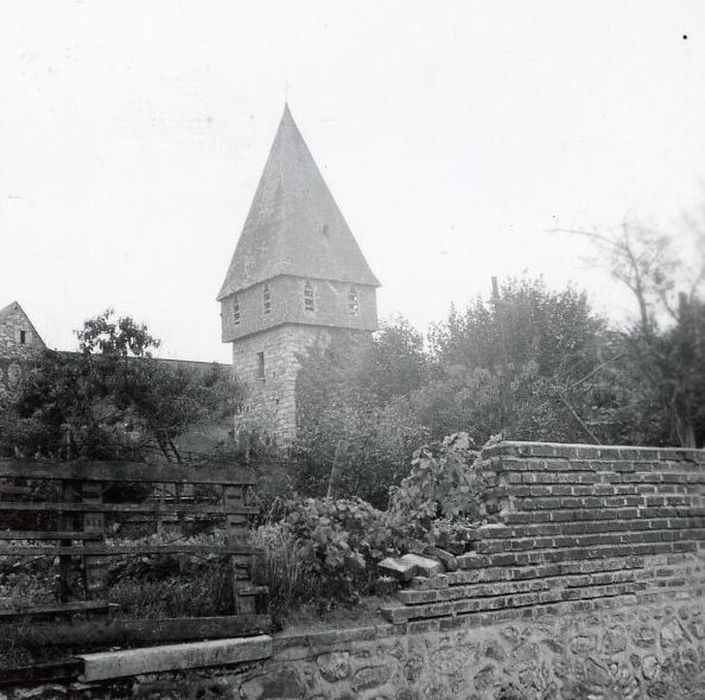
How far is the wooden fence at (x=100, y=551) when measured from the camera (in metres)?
3.74

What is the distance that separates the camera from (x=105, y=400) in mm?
21141

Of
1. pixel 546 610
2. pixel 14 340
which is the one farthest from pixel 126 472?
pixel 14 340

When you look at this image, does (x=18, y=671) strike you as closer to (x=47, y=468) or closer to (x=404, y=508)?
(x=47, y=468)

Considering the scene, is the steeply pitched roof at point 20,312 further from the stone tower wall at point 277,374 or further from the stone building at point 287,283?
the stone building at point 287,283

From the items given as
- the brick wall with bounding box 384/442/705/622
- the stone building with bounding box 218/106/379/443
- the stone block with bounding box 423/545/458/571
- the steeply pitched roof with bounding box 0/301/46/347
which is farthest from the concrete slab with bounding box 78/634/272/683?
the stone building with bounding box 218/106/379/443

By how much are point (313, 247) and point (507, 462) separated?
31.4 meters

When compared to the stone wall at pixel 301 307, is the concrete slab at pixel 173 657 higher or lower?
lower

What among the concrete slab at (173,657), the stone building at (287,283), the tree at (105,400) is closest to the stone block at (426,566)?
the concrete slab at (173,657)

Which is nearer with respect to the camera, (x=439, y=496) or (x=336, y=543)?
(x=336, y=543)

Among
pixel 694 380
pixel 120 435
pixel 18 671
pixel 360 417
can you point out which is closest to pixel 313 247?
pixel 360 417

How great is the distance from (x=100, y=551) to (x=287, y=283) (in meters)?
31.0

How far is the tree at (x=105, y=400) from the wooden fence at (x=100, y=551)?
51.5ft

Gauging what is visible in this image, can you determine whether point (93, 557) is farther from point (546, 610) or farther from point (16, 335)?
point (16, 335)

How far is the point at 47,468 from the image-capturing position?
3.93 m
